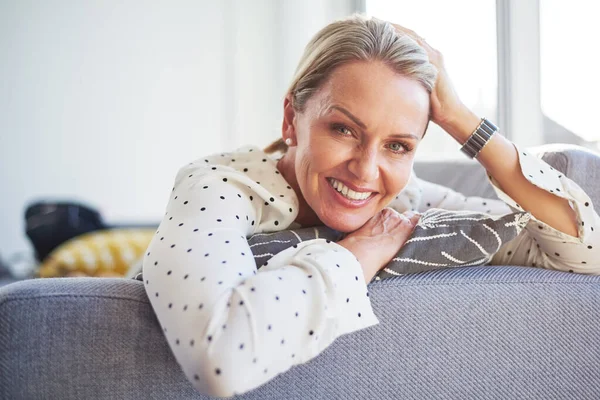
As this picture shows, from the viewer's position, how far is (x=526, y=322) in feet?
3.68

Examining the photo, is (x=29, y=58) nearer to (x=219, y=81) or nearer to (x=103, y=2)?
(x=103, y=2)

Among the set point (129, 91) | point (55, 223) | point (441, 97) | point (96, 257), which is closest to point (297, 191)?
point (441, 97)

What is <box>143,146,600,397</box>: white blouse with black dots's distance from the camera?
833mm

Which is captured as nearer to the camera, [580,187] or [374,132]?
[374,132]

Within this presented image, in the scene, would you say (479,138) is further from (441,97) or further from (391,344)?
→ (391,344)

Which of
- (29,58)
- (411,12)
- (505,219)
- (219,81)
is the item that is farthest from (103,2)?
(505,219)

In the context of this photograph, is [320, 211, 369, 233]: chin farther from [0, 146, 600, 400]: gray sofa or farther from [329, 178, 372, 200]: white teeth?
[0, 146, 600, 400]: gray sofa

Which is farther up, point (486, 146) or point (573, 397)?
point (486, 146)

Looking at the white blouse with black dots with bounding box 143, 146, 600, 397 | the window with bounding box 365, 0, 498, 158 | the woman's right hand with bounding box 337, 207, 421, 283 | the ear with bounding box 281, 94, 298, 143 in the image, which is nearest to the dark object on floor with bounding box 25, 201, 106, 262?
the window with bounding box 365, 0, 498, 158

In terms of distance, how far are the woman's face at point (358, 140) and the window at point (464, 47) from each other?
163 cm

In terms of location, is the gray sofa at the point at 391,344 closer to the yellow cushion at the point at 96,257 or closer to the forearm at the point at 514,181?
the forearm at the point at 514,181

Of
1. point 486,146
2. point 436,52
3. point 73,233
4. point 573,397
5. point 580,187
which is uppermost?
point 436,52

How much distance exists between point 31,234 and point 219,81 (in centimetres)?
188

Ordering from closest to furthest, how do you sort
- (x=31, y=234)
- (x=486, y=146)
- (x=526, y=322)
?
(x=526, y=322), (x=486, y=146), (x=31, y=234)
